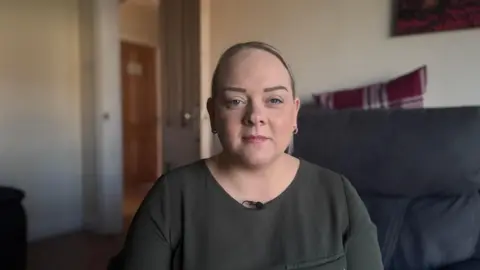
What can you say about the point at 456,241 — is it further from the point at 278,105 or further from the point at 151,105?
the point at 151,105

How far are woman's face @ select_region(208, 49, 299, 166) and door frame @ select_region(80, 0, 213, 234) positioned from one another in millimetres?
A: 3199

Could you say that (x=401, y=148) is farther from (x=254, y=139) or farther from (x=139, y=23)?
(x=139, y=23)

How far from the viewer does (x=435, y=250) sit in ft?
5.73

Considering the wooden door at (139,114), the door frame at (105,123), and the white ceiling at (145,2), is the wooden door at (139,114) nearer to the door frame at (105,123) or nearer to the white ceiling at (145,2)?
the white ceiling at (145,2)

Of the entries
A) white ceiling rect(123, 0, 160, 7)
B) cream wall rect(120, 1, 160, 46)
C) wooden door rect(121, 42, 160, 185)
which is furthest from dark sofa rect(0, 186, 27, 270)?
white ceiling rect(123, 0, 160, 7)

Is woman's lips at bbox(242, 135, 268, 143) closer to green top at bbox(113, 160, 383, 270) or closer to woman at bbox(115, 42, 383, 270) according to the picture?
woman at bbox(115, 42, 383, 270)

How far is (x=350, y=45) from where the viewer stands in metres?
2.51

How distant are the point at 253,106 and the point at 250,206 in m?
0.19

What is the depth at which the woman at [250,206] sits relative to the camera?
3.12 ft

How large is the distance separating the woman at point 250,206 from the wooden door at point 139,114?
545cm

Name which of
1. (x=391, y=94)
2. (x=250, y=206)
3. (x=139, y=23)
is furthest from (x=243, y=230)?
(x=139, y=23)

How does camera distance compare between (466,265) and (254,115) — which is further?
(466,265)

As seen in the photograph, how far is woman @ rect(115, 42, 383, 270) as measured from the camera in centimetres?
95

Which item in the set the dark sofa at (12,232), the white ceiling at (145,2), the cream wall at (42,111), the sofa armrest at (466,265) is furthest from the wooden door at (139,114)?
the sofa armrest at (466,265)
